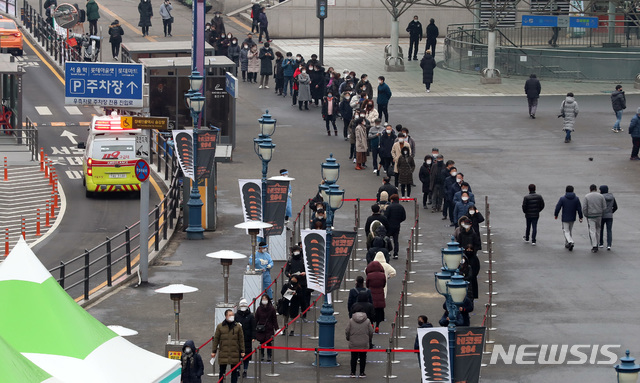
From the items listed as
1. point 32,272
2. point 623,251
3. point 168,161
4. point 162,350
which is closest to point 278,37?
point 168,161

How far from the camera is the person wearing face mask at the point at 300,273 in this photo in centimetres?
2473

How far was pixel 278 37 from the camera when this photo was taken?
64.9 m

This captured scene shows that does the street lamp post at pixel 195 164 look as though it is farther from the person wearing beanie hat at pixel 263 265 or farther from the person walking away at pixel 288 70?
the person walking away at pixel 288 70

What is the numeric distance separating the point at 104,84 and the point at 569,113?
14.9 meters

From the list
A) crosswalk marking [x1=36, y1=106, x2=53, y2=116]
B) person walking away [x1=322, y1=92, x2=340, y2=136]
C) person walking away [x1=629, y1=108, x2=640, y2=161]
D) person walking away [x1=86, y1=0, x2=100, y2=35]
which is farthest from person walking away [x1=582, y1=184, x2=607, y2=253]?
person walking away [x1=86, y1=0, x2=100, y2=35]

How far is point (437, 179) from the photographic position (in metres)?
33.7

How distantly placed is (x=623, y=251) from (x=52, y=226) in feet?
47.2

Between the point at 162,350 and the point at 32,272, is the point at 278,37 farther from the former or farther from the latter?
the point at 32,272

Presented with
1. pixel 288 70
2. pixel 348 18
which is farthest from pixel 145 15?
pixel 288 70

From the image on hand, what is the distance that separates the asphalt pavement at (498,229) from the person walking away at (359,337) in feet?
1.29

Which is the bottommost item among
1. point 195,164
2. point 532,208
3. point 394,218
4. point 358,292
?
point 358,292

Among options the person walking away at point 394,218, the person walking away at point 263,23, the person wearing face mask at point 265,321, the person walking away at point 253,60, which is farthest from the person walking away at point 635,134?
the person walking away at point 263,23

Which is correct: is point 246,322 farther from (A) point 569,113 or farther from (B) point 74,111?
(B) point 74,111

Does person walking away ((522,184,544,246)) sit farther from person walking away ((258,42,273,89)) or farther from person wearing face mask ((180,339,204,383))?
person walking away ((258,42,273,89))
